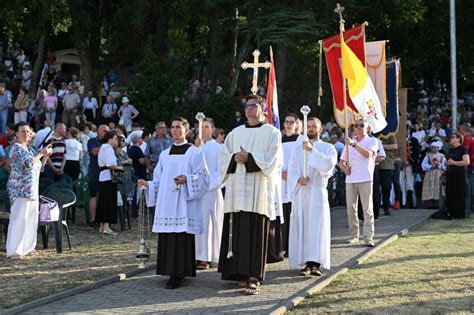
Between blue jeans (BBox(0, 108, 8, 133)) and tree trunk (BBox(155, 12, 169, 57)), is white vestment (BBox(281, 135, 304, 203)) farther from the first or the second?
tree trunk (BBox(155, 12, 169, 57))

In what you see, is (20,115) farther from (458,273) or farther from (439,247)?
(458,273)

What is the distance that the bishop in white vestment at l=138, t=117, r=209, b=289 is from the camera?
10461 mm

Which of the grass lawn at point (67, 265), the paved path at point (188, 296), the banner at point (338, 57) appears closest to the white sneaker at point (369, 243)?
the paved path at point (188, 296)

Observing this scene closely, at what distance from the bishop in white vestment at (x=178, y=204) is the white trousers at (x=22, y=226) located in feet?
8.44

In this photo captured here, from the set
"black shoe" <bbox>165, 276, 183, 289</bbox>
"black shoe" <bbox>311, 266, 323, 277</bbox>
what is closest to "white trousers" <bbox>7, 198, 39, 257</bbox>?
"black shoe" <bbox>165, 276, 183, 289</bbox>

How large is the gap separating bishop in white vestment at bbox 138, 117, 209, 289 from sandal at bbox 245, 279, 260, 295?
0.87 m

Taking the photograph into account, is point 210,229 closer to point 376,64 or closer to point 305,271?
point 305,271

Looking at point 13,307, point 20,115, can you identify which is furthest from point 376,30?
point 13,307

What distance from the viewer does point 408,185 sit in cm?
2283

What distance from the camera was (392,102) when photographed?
1950 centimetres

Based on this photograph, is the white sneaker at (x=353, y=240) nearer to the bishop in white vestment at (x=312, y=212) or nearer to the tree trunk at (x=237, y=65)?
the bishop in white vestment at (x=312, y=212)

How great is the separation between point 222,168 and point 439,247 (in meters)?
5.07

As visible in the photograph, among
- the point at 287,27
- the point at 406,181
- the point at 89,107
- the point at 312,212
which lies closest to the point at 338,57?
the point at 312,212

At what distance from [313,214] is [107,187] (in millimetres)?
5401
